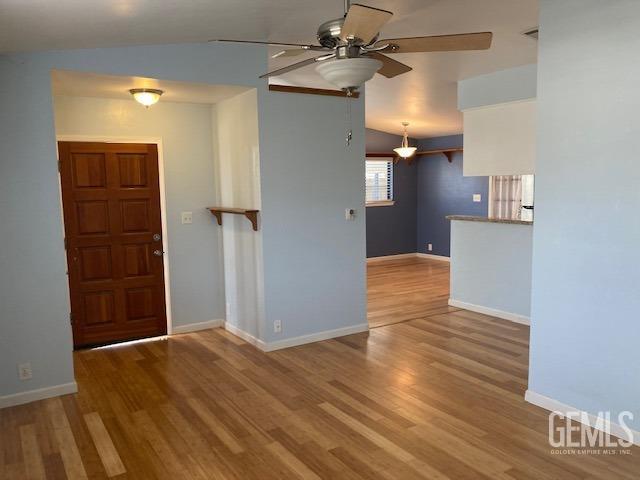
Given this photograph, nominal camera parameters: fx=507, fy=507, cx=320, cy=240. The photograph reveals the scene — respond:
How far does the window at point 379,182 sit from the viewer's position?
9.44 meters

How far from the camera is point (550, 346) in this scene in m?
3.24

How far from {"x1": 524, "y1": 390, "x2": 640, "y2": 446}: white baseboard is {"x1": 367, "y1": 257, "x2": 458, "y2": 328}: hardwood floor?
2.06 metres

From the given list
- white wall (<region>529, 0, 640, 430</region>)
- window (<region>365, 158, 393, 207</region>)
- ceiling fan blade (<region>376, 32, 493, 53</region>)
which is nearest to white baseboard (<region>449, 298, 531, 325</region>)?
white wall (<region>529, 0, 640, 430</region>)

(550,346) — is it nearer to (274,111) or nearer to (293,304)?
(293,304)

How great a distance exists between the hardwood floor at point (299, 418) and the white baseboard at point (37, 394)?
0.06 meters

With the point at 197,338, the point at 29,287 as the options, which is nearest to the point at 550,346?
the point at 197,338

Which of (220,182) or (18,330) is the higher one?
(220,182)

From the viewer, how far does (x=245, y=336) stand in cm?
488

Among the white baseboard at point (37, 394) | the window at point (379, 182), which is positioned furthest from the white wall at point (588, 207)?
the window at point (379, 182)

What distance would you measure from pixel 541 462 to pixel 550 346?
808mm

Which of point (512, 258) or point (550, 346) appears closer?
point (550, 346)

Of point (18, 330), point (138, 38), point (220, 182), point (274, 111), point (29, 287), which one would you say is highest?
point (138, 38)

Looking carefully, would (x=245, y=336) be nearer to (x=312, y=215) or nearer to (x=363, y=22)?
(x=312, y=215)

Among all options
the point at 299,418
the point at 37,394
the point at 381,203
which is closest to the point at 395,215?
the point at 381,203
